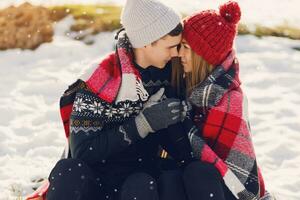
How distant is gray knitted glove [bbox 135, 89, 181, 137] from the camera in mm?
3750

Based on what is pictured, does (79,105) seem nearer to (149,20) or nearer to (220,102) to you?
(149,20)

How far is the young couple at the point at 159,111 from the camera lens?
12.3ft

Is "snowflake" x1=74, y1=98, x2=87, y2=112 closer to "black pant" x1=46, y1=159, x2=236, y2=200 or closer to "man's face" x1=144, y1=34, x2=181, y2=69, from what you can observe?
"black pant" x1=46, y1=159, x2=236, y2=200

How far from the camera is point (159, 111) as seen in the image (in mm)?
3744

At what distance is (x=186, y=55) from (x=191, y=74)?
0.14 metres

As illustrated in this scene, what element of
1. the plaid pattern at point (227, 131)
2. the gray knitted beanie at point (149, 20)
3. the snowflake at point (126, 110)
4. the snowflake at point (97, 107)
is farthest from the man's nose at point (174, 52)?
the snowflake at point (97, 107)

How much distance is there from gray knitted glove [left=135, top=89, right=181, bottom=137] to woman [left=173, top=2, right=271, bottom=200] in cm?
14

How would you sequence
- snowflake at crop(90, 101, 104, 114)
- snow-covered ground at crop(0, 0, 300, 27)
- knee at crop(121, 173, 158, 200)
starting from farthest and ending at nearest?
snow-covered ground at crop(0, 0, 300, 27), snowflake at crop(90, 101, 104, 114), knee at crop(121, 173, 158, 200)

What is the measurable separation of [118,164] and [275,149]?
7.32 feet

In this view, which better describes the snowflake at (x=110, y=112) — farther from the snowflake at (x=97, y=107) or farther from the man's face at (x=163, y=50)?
the man's face at (x=163, y=50)

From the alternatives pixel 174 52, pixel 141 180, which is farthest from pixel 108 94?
pixel 141 180

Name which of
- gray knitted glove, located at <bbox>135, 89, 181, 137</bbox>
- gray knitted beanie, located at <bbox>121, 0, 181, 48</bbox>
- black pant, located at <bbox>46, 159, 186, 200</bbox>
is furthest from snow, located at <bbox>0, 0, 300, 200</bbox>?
black pant, located at <bbox>46, 159, 186, 200</bbox>

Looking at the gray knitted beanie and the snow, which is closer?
the gray knitted beanie

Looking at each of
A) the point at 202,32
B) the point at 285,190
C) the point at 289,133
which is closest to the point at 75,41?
the point at 289,133
